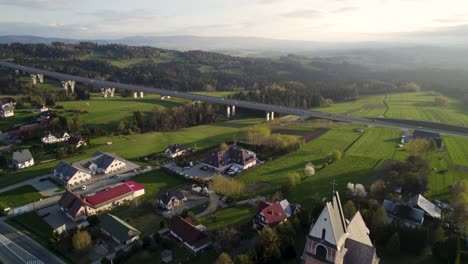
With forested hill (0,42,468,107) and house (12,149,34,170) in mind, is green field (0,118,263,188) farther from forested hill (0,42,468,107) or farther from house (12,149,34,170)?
forested hill (0,42,468,107)

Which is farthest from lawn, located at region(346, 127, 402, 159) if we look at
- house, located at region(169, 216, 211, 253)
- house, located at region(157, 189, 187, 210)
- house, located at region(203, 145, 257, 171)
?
house, located at region(169, 216, 211, 253)

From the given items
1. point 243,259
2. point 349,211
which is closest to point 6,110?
point 243,259

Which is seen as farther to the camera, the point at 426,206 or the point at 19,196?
the point at 19,196

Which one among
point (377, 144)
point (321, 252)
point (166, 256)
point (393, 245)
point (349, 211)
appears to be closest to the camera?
point (321, 252)

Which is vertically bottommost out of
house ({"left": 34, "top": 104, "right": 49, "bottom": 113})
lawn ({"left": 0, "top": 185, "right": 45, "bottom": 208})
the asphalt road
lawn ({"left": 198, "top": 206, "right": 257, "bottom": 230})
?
the asphalt road

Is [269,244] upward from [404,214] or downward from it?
upward

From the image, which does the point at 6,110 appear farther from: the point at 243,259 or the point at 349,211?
the point at 349,211
